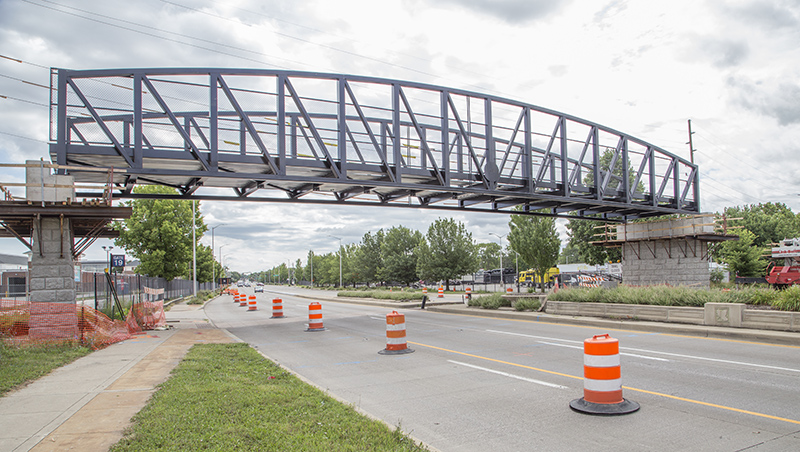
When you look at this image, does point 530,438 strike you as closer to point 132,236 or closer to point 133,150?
point 133,150

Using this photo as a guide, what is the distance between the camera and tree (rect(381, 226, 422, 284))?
6669 centimetres

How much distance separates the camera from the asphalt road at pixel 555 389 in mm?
5656

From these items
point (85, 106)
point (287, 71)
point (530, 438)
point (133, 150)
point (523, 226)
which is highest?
point (287, 71)

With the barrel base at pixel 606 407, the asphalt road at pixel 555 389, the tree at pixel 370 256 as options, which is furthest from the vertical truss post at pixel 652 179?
the tree at pixel 370 256

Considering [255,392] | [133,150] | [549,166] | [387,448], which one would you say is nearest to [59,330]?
[133,150]

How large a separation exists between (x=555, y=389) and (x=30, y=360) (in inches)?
415

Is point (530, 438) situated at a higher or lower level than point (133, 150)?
lower

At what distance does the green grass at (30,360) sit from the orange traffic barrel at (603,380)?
8607 millimetres

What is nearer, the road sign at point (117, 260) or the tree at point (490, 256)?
the road sign at point (117, 260)

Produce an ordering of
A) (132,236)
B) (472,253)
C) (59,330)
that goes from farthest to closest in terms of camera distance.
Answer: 1. (472,253)
2. (132,236)
3. (59,330)

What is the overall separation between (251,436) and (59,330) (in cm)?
1152

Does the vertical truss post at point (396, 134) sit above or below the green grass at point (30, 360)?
above

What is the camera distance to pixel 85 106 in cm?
1822

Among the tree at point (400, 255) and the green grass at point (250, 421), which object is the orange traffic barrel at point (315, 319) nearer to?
the green grass at point (250, 421)
